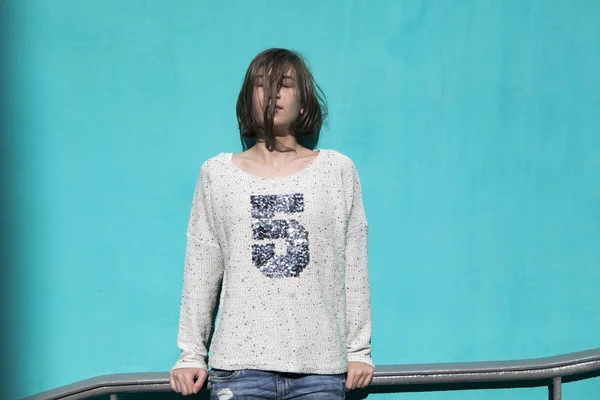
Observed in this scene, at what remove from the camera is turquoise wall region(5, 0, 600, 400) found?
2.60 m

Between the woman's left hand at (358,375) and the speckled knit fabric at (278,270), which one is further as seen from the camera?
the woman's left hand at (358,375)

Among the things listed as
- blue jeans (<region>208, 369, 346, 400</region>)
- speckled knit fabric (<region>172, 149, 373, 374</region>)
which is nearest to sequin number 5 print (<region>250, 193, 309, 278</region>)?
speckled knit fabric (<region>172, 149, 373, 374</region>)

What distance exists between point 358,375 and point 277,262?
1.48ft

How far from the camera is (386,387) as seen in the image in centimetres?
276

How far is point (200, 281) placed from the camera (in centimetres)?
247

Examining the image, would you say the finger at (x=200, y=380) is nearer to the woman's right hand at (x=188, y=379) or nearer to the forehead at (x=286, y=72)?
the woman's right hand at (x=188, y=379)

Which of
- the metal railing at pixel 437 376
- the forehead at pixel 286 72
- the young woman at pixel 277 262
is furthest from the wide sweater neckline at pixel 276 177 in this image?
the metal railing at pixel 437 376

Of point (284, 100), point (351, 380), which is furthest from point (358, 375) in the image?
point (284, 100)

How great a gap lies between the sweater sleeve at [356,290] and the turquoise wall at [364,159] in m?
0.19

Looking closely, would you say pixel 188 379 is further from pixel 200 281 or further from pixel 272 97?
pixel 272 97

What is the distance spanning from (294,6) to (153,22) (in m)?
0.47

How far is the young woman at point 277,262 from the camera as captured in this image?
2.31 metres

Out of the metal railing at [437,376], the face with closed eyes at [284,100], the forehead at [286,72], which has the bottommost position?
the metal railing at [437,376]

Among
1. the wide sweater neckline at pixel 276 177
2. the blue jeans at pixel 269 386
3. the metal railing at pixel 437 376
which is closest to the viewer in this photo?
the blue jeans at pixel 269 386
